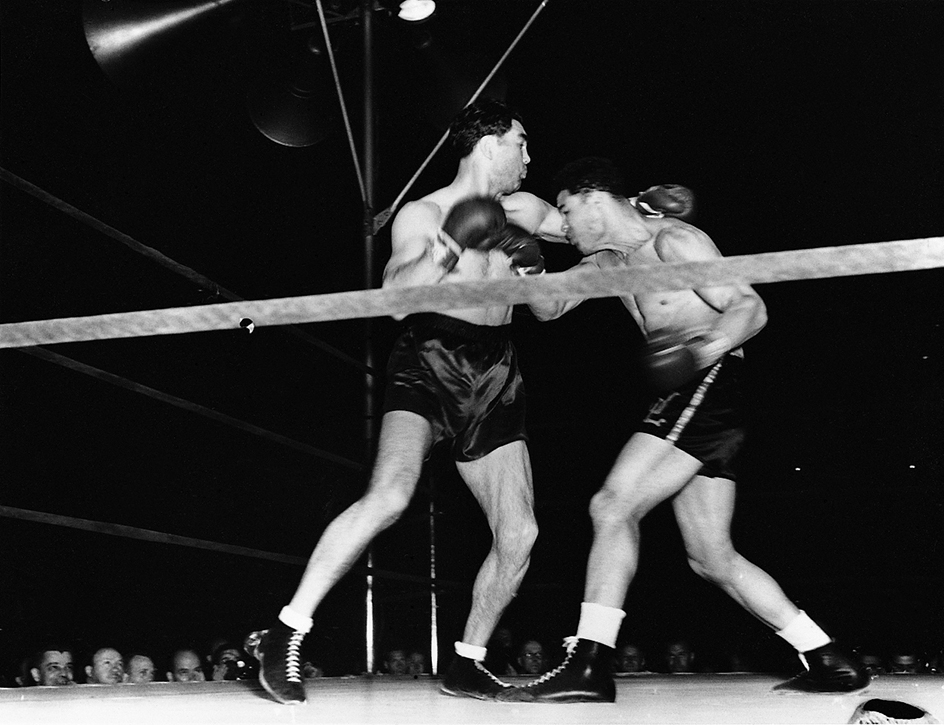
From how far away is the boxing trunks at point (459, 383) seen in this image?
175 cm

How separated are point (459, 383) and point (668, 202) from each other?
1.84 ft

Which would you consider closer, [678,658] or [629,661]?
[629,661]

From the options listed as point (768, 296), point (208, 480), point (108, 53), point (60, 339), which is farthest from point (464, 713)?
point (768, 296)

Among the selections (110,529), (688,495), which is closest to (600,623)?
(688,495)

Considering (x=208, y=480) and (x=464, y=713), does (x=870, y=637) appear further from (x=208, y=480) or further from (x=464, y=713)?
(x=464, y=713)

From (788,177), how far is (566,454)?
1.51 meters

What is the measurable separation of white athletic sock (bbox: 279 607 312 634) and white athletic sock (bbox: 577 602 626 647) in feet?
1.40

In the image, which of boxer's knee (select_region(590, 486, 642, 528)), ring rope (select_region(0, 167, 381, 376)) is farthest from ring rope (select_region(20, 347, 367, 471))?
boxer's knee (select_region(590, 486, 642, 528))

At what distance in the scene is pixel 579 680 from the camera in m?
1.59

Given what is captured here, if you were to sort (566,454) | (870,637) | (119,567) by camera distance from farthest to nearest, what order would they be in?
(566,454) → (870,637) → (119,567)

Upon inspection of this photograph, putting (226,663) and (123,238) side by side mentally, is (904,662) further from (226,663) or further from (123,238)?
(123,238)

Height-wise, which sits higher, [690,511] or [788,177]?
[788,177]

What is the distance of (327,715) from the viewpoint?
4.62ft

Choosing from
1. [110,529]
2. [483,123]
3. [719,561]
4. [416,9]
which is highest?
[416,9]
